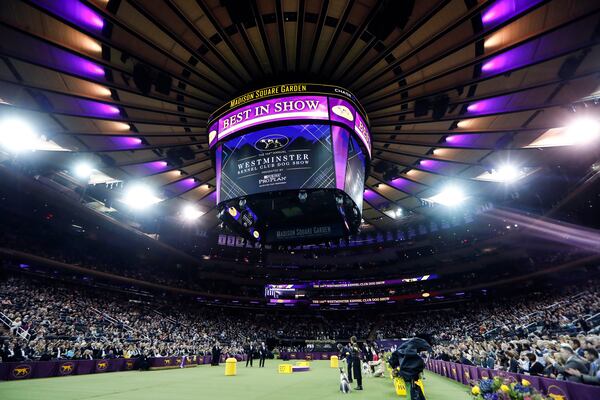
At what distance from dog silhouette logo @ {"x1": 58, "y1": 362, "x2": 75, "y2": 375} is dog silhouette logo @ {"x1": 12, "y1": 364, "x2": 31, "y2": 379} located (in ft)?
7.10

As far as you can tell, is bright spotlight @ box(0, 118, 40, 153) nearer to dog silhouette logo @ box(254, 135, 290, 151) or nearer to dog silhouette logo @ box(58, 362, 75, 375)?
dog silhouette logo @ box(254, 135, 290, 151)

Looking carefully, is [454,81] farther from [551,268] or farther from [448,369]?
[551,268]

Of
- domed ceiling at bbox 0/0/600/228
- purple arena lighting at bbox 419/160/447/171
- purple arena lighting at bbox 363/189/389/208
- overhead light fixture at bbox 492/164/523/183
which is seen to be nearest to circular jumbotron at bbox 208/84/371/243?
domed ceiling at bbox 0/0/600/228

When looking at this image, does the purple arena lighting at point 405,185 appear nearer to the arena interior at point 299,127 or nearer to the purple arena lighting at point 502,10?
the arena interior at point 299,127

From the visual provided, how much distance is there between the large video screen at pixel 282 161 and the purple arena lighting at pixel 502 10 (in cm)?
680

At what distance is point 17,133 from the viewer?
16484mm

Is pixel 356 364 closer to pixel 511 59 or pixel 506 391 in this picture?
pixel 506 391

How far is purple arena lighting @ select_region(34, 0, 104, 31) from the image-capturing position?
9.77m

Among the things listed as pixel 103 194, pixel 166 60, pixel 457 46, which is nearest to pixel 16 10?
pixel 166 60

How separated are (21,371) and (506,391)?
22.6 m

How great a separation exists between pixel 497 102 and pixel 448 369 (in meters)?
15.8

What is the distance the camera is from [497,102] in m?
14.3

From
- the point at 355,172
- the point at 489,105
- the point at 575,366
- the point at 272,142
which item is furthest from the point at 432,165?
the point at 575,366

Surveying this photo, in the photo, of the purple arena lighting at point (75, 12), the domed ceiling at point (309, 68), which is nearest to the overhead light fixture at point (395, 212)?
the domed ceiling at point (309, 68)
